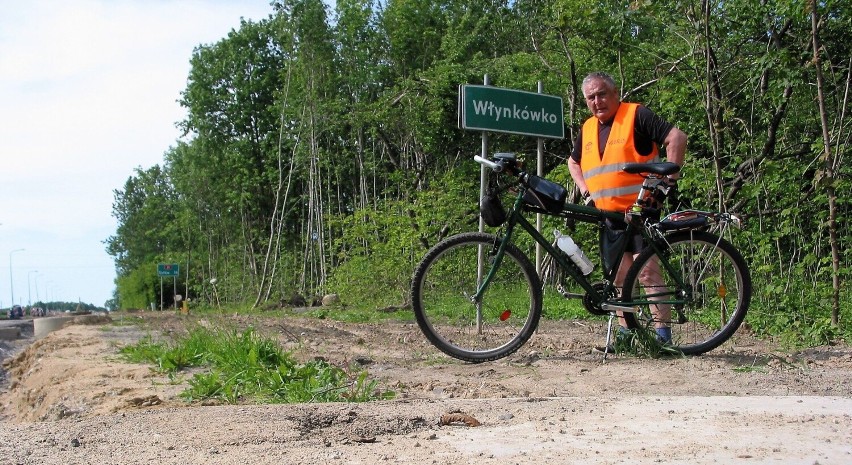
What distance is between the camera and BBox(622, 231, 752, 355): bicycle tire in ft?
17.0

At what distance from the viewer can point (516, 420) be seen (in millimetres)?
3078

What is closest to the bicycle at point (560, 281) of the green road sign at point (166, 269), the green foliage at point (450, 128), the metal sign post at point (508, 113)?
the green foliage at point (450, 128)

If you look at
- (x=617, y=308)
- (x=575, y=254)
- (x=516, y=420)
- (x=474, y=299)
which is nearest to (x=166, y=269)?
(x=474, y=299)

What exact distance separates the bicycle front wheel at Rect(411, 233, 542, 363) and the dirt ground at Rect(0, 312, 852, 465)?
0.56 feet

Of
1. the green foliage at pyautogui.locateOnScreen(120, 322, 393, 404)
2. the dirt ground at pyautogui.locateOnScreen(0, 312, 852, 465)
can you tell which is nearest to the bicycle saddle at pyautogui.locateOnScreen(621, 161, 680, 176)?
the dirt ground at pyautogui.locateOnScreen(0, 312, 852, 465)

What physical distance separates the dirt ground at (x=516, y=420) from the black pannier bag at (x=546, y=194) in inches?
37.8

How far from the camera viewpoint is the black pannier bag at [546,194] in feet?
16.4

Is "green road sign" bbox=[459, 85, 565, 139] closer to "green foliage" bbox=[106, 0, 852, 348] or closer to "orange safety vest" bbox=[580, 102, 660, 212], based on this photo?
"green foliage" bbox=[106, 0, 852, 348]

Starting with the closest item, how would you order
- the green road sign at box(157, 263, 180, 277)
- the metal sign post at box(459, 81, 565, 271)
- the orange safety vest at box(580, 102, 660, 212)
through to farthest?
the orange safety vest at box(580, 102, 660, 212) → the metal sign post at box(459, 81, 565, 271) → the green road sign at box(157, 263, 180, 277)

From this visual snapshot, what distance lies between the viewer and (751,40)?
8977mm

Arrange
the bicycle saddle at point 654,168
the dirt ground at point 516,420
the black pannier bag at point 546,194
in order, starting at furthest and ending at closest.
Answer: the black pannier bag at point 546,194 < the bicycle saddle at point 654,168 < the dirt ground at point 516,420

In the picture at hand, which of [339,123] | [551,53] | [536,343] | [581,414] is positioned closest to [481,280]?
[536,343]

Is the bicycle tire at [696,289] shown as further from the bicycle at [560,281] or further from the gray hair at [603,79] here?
the gray hair at [603,79]

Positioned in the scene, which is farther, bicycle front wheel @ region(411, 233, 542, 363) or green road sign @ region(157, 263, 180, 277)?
green road sign @ region(157, 263, 180, 277)
